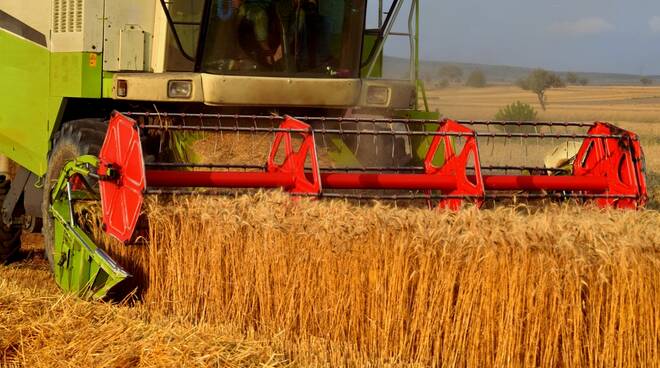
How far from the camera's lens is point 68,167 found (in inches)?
223

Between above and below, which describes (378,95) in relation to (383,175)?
above

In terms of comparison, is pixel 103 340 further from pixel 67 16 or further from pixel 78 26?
pixel 67 16

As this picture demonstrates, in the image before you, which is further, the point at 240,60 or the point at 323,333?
the point at 240,60

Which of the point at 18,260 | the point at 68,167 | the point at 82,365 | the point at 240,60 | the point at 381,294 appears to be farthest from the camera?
the point at 18,260

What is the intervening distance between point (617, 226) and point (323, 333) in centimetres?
147

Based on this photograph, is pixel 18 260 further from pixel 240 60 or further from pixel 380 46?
pixel 380 46

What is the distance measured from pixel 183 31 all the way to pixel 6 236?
7.39 feet

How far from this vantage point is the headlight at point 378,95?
7.14 meters

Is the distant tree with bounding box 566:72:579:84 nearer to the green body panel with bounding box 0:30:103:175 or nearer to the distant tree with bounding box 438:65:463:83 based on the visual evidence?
the distant tree with bounding box 438:65:463:83

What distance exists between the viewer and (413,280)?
4566 millimetres

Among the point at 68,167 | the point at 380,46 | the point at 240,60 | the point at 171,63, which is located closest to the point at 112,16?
the point at 171,63

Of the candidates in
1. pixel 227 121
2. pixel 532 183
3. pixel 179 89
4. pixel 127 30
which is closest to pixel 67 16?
pixel 127 30

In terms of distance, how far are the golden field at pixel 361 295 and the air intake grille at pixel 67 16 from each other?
2.10 m

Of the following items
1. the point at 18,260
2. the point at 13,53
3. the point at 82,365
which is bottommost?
the point at 18,260
